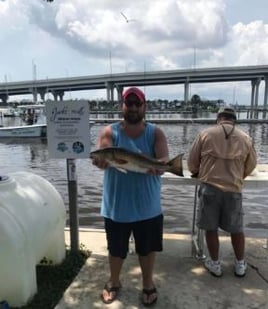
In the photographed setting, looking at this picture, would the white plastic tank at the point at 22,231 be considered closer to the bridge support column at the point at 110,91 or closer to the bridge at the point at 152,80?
the bridge at the point at 152,80

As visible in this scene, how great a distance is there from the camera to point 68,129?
4410 millimetres

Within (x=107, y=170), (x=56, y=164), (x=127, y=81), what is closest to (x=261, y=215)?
(x=107, y=170)

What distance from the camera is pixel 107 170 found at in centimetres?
360

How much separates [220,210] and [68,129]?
1.81m

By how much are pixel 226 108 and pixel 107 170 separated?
5.25ft

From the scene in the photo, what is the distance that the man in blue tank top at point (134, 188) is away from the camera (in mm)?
3537

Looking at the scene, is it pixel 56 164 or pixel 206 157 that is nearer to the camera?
Answer: pixel 206 157

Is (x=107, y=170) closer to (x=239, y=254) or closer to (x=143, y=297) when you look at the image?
(x=143, y=297)

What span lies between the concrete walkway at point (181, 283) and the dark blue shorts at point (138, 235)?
1.64 ft

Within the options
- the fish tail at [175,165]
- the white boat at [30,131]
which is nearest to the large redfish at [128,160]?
the fish tail at [175,165]

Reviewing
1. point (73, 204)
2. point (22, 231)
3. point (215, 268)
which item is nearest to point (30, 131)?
point (73, 204)

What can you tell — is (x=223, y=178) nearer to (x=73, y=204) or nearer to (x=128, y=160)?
(x=128, y=160)

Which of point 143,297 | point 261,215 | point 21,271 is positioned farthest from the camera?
point 261,215

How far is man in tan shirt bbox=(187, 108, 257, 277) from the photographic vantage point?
13.6 feet
